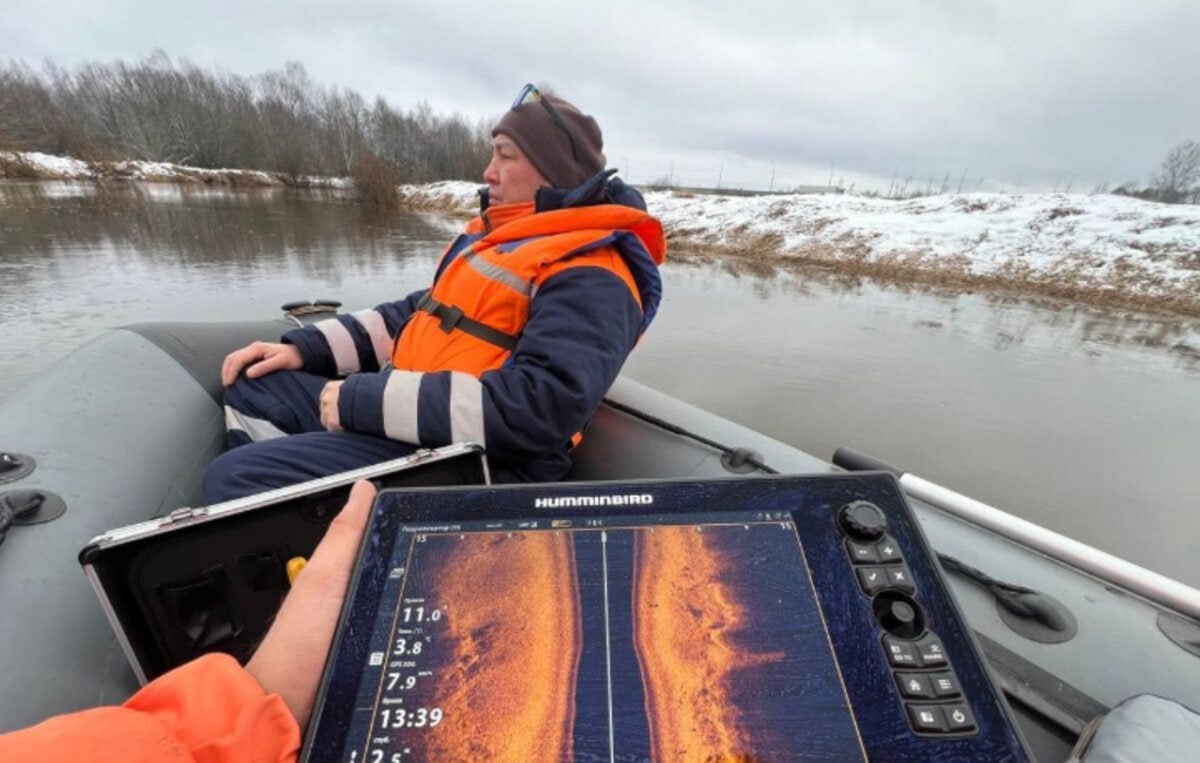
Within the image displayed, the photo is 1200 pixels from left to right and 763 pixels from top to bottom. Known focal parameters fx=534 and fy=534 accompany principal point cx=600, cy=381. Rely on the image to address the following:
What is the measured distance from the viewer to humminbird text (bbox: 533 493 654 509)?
0.64 meters

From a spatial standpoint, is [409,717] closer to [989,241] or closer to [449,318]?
[449,318]

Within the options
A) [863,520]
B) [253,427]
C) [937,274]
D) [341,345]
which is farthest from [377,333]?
[937,274]

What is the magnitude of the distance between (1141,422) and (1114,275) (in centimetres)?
727

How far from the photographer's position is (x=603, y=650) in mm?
547

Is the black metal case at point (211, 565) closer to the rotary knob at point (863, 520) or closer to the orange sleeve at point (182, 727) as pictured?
the orange sleeve at point (182, 727)

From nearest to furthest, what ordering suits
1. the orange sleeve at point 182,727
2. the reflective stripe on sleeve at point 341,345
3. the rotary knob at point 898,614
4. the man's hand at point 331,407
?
the orange sleeve at point 182,727 → the rotary knob at point 898,614 → the man's hand at point 331,407 → the reflective stripe on sleeve at point 341,345

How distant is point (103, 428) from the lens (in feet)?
4.91

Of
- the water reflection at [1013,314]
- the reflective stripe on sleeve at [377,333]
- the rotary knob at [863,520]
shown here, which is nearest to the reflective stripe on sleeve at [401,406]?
the reflective stripe on sleeve at [377,333]

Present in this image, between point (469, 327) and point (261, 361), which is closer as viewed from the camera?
point (469, 327)

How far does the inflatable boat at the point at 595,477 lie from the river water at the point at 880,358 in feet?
1.27

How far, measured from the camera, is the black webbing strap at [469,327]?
1435 millimetres

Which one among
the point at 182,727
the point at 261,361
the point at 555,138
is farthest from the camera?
the point at 261,361

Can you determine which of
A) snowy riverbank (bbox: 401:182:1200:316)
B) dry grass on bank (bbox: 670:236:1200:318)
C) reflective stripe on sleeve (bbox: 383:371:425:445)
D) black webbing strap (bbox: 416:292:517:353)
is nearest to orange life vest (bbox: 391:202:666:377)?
black webbing strap (bbox: 416:292:517:353)

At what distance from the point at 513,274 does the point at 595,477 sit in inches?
31.9
